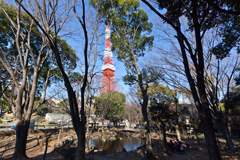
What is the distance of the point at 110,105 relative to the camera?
2116 cm

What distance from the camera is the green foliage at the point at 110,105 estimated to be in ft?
66.3

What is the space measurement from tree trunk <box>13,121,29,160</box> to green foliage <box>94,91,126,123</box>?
13600mm

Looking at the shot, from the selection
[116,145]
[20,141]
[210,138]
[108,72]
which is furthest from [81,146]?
[108,72]

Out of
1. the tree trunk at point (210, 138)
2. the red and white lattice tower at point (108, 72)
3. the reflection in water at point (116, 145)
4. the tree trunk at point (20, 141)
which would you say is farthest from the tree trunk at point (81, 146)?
the reflection in water at point (116, 145)

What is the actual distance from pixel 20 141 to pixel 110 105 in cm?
1573

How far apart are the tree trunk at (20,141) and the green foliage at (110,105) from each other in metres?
13.6

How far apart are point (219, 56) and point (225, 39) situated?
84cm

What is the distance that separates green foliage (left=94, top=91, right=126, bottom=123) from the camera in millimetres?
20203

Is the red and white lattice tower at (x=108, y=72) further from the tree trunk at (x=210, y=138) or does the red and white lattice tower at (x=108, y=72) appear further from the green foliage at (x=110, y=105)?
the tree trunk at (x=210, y=138)

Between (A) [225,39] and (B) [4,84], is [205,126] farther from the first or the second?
(B) [4,84]

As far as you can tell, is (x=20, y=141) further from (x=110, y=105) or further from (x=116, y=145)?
(x=110, y=105)

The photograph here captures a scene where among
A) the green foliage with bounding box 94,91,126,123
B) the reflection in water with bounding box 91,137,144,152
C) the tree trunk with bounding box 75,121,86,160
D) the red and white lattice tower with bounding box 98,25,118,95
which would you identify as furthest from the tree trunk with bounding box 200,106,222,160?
the green foliage with bounding box 94,91,126,123

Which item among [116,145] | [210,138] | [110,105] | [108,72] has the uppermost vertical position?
[108,72]

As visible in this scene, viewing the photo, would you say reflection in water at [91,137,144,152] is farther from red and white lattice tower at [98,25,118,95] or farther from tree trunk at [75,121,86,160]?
tree trunk at [75,121,86,160]
